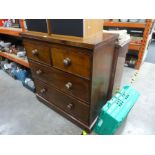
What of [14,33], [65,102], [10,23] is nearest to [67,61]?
[65,102]

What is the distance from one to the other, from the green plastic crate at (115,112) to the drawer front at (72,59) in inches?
14.1

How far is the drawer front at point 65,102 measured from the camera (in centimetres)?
115

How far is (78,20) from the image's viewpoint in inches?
31.6

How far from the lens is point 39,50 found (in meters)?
1.15

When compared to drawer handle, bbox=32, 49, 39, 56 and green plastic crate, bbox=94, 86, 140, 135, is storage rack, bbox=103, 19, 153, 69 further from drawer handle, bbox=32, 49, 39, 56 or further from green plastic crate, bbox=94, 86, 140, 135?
drawer handle, bbox=32, 49, 39, 56

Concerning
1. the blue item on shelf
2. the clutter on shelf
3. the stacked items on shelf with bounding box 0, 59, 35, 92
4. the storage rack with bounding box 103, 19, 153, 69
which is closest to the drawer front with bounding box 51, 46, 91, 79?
the stacked items on shelf with bounding box 0, 59, 35, 92

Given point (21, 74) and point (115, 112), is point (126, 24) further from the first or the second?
point (21, 74)

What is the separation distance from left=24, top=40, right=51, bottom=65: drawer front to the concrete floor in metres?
0.65

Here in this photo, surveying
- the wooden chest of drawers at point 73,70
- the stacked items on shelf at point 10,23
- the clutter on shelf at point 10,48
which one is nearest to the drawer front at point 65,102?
the wooden chest of drawers at point 73,70

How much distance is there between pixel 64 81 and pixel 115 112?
0.50 m

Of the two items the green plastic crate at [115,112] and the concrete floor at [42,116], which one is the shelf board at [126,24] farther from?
the green plastic crate at [115,112]

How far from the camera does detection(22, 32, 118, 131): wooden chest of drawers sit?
0.86 metres
